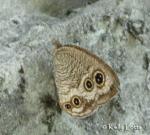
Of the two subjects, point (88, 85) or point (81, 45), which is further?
point (81, 45)

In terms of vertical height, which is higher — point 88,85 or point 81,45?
point 81,45

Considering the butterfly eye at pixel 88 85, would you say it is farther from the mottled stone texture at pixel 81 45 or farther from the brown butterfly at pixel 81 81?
the mottled stone texture at pixel 81 45

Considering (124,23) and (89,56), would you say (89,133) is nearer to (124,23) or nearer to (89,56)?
(89,56)

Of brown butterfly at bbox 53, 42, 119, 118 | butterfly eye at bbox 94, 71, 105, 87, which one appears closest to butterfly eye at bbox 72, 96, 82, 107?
brown butterfly at bbox 53, 42, 119, 118

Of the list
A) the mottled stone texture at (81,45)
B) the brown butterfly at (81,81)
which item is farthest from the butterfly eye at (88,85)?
the mottled stone texture at (81,45)

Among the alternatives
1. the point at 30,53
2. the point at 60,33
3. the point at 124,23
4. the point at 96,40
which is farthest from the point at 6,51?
the point at 124,23

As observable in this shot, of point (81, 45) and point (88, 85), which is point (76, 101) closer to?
point (88, 85)

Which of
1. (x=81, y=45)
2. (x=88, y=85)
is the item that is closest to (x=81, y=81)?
(x=88, y=85)
